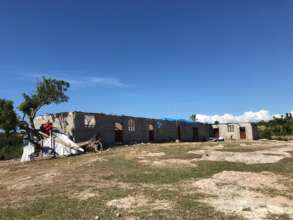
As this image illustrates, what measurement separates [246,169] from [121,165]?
16.8 ft

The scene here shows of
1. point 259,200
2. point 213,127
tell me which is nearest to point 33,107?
point 259,200

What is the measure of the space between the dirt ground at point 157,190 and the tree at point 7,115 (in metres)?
5.69

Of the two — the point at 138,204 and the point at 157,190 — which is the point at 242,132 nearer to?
the point at 157,190

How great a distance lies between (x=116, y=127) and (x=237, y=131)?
74.4 ft

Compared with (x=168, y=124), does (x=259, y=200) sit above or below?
below

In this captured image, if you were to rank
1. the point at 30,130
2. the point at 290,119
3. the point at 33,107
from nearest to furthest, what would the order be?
1. the point at 30,130
2. the point at 33,107
3. the point at 290,119

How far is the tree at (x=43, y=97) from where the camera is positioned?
75.8ft

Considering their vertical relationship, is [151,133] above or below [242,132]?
below

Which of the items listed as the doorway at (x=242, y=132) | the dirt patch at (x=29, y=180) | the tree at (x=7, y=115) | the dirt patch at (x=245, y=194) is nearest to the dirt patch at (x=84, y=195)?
the dirt patch at (x=29, y=180)

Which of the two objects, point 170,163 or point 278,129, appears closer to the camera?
point 170,163

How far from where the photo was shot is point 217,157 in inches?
619

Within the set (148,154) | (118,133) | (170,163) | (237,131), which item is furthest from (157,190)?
(237,131)

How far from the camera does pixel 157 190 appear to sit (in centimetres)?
935

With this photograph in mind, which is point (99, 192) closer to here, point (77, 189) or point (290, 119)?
point (77, 189)
